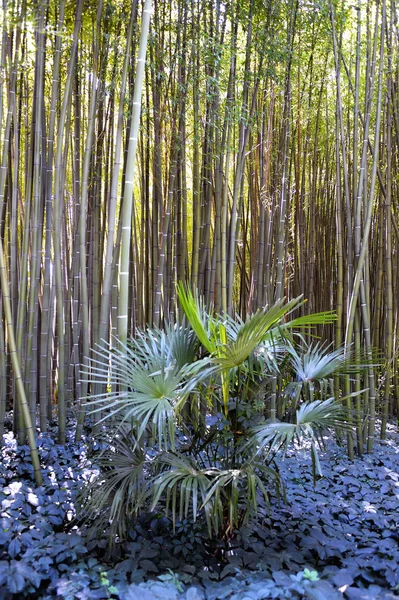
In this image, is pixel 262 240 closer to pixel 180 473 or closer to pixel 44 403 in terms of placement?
pixel 44 403

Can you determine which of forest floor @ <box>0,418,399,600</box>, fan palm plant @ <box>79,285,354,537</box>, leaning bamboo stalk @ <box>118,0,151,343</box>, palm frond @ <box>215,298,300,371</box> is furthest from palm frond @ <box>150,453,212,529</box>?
leaning bamboo stalk @ <box>118,0,151,343</box>

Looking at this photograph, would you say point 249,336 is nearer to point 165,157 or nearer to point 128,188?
point 128,188

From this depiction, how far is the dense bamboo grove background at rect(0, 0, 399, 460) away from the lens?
3.14 meters

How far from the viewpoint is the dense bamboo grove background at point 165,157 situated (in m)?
3.14

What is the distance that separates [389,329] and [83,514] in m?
2.65

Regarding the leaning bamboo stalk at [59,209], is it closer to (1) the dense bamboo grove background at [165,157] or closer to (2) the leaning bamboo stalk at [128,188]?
(1) the dense bamboo grove background at [165,157]

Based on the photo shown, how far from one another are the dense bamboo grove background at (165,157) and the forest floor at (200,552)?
0.52 meters

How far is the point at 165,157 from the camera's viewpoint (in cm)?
397

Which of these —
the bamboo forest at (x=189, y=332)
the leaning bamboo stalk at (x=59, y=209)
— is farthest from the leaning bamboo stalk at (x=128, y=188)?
the leaning bamboo stalk at (x=59, y=209)

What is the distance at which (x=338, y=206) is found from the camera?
12.1 ft

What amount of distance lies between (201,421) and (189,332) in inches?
15.0

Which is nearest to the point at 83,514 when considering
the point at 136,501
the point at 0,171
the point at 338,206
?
the point at 136,501

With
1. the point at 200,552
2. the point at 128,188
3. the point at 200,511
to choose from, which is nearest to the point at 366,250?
the point at 128,188

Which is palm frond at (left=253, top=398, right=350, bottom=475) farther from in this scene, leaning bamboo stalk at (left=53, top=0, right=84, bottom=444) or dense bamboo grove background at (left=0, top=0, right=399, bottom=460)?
leaning bamboo stalk at (left=53, top=0, right=84, bottom=444)
